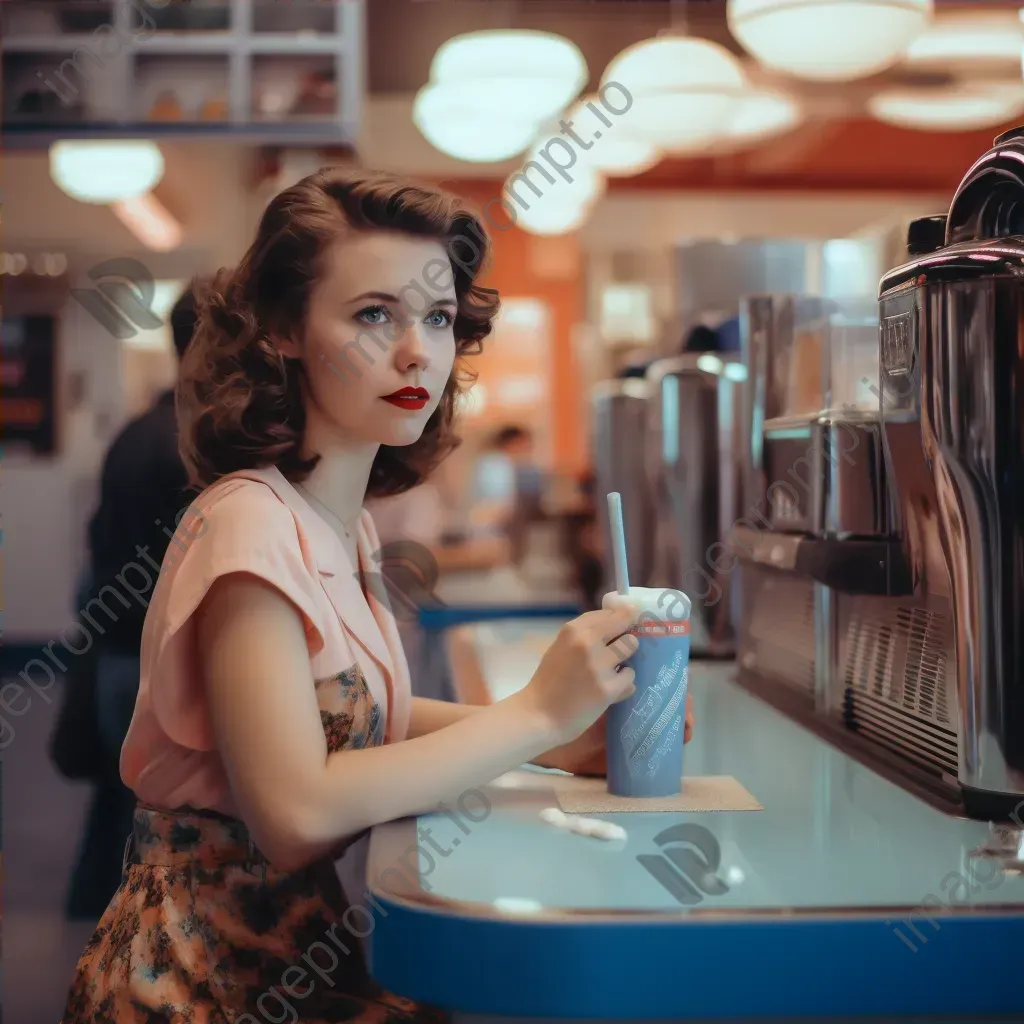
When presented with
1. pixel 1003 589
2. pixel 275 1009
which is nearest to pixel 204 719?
pixel 275 1009

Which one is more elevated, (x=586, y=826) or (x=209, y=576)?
(x=209, y=576)

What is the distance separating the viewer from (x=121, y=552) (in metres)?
2.37

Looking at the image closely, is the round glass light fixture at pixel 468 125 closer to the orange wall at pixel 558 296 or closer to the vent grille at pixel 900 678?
the vent grille at pixel 900 678

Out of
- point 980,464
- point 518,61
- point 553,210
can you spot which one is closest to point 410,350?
point 980,464

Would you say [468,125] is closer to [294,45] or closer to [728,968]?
[294,45]

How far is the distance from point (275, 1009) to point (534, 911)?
382 mm

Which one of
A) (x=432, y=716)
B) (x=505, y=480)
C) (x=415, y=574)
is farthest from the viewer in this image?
(x=505, y=480)

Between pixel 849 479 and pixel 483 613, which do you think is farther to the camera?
pixel 483 613

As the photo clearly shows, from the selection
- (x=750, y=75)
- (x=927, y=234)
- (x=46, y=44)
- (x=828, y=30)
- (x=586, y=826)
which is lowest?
(x=586, y=826)

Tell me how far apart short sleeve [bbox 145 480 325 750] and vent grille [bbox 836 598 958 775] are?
24.2 inches

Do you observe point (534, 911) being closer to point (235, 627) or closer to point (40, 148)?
point (235, 627)

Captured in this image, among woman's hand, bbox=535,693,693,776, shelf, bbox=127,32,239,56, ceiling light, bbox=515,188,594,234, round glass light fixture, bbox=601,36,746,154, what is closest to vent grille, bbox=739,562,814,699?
woman's hand, bbox=535,693,693,776

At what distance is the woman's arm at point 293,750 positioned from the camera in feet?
3.28

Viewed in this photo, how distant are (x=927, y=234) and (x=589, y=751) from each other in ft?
2.14
